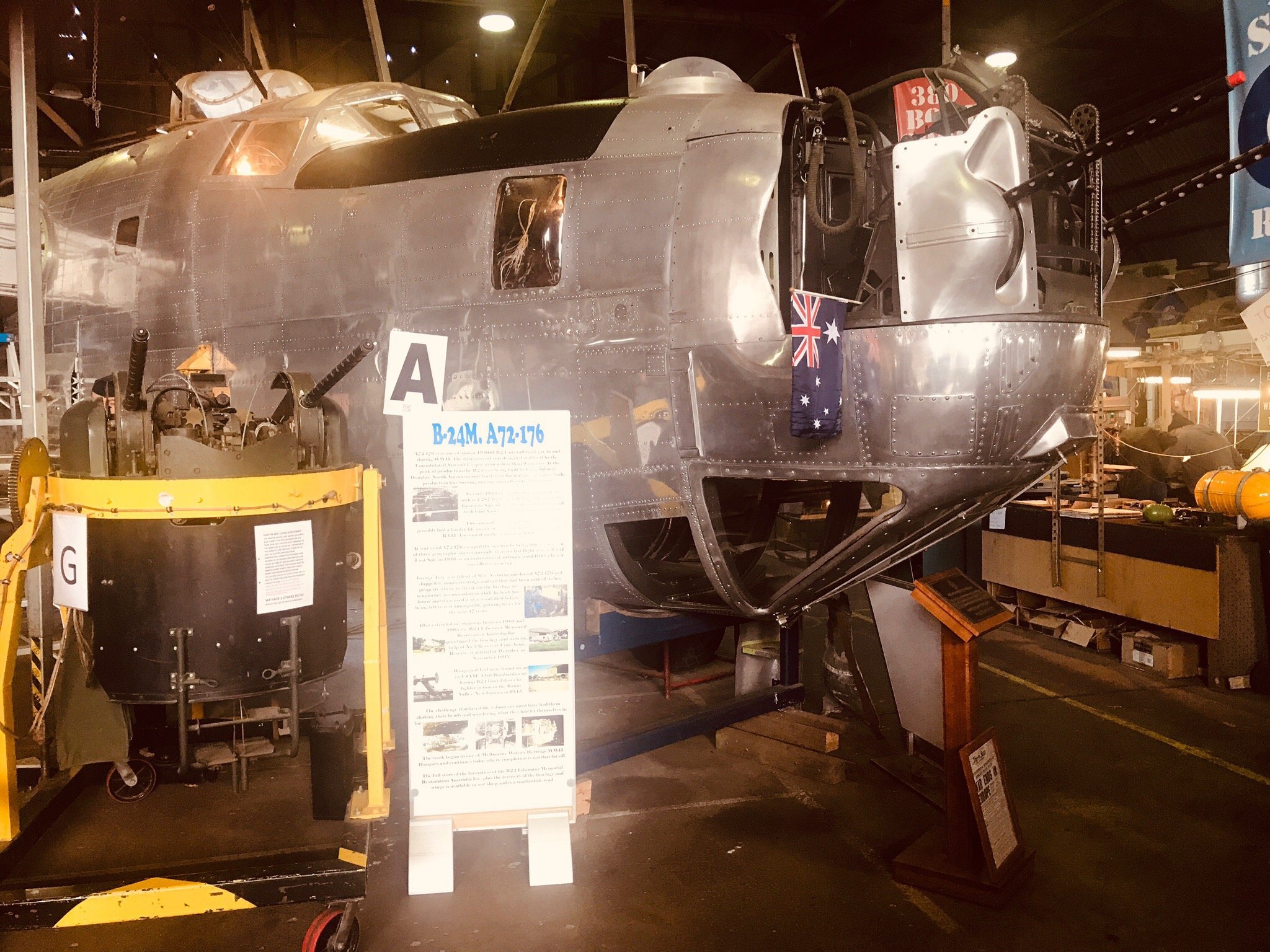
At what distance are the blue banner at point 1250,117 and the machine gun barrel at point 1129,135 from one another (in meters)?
3.92

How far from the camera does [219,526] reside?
3.90m

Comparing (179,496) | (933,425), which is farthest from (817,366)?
(179,496)

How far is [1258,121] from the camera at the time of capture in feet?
20.9

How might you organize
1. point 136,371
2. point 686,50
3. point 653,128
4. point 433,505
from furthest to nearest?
1. point 686,50
2. point 653,128
3. point 433,505
4. point 136,371

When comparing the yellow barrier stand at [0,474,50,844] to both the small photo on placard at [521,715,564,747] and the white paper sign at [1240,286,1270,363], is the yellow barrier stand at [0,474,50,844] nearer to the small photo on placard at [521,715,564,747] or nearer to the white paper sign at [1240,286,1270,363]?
the small photo on placard at [521,715,564,747]

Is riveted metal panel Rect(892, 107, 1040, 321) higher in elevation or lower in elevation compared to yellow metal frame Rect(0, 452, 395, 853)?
higher

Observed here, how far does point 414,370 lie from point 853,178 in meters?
2.38

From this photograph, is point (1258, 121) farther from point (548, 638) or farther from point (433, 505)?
point (433, 505)

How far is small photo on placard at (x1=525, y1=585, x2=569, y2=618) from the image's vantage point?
4223mm

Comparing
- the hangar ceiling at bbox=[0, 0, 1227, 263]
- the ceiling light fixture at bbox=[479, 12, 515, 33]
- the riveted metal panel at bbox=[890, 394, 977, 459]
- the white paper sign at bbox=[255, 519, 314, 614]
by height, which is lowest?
the white paper sign at bbox=[255, 519, 314, 614]

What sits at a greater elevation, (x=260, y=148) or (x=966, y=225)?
(x=260, y=148)

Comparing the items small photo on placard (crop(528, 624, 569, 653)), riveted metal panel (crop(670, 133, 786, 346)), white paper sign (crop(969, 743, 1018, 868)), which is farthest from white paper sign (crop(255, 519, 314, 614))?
white paper sign (crop(969, 743, 1018, 868))

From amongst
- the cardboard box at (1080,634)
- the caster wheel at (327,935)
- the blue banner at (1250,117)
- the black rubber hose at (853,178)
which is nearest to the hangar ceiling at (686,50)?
the blue banner at (1250,117)

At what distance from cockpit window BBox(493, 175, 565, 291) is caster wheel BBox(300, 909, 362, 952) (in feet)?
10.2
